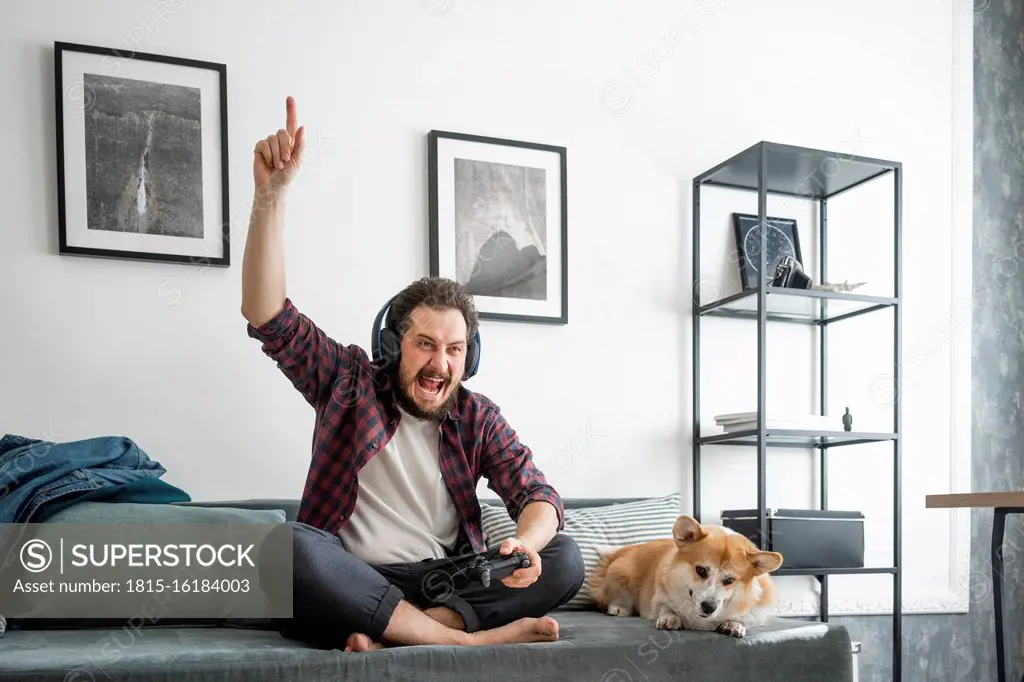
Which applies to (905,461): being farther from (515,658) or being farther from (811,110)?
(515,658)

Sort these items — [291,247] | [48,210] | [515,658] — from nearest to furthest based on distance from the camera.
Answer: [515,658]
[48,210]
[291,247]

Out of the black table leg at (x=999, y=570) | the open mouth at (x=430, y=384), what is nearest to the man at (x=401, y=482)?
the open mouth at (x=430, y=384)

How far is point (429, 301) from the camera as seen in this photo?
6.65 feet

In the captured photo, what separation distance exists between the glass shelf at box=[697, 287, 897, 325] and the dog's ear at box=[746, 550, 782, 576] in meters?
1.06

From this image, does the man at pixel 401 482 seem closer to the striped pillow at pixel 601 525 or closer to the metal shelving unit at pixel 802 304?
the striped pillow at pixel 601 525

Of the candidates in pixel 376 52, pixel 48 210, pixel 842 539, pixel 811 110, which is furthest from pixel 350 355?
pixel 811 110

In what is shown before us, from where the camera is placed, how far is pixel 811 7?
3455 millimetres

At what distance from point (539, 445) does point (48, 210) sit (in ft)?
4.87

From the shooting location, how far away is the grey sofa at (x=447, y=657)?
5.15 ft

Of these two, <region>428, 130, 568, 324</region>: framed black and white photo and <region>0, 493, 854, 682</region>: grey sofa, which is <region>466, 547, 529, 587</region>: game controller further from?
<region>428, 130, 568, 324</region>: framed black and white photo

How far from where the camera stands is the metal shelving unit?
290cm

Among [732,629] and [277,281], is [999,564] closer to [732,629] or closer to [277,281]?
[732,629]

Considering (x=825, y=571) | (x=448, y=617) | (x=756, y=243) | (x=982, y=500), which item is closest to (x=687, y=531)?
(x=448, y=617)

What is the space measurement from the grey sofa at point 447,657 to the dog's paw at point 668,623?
0.12 ft
